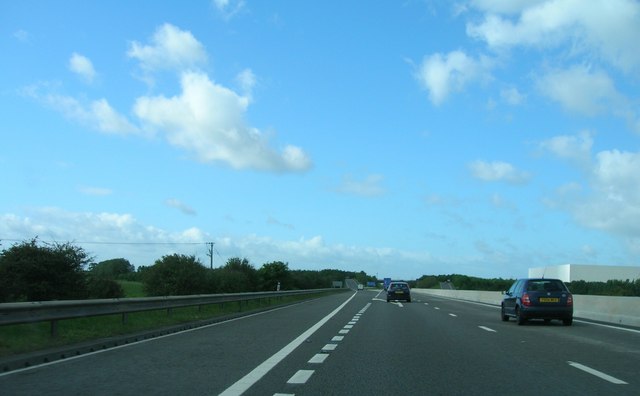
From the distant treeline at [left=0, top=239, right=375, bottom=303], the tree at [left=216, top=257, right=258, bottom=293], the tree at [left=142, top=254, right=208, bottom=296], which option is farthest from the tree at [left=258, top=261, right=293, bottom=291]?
the tree at [left=142, top=254, right=208, bottom=296]

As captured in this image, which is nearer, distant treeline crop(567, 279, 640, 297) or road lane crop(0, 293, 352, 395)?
road lane crop(0, 293, 352, 395)

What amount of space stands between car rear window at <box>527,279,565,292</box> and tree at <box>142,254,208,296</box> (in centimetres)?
3239

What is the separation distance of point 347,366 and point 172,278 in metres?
40.5

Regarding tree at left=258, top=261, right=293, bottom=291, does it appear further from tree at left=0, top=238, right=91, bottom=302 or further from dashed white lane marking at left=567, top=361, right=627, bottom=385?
dashed white lane marking at left=567, top=361, right=627, bottom=385

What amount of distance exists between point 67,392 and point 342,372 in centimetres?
408

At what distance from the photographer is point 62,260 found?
2920 cm

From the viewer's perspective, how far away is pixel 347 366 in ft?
34.8

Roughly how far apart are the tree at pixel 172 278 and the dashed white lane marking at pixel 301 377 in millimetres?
39740

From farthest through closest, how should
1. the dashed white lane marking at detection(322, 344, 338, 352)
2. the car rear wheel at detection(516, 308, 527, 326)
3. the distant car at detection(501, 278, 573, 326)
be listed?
the car rear wheel at detection(516, 308, 527, 326) < the distant car at detection(501, 278, 573, 326) < the dashed white lane marking at detection(322, 344, 338, 352)

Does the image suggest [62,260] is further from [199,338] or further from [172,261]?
[172,261]

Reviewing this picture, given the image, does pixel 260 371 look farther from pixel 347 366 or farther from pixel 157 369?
pixel 157 369

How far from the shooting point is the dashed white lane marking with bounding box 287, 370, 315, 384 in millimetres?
8977

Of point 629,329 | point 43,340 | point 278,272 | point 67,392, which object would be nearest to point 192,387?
point 67,392

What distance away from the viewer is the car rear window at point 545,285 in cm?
2130
